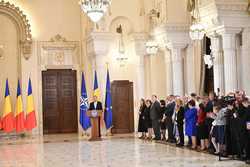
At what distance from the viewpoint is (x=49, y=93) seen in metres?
21.7

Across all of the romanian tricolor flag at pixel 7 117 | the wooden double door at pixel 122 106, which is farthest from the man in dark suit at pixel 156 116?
the romanian tricolor flag at pixel 7 117

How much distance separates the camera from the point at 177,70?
17922mm

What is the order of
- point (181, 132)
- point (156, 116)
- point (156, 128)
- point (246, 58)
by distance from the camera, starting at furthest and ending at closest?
point (156, 128)
point (156, 116)
point (181, 132)
point (246, 58)

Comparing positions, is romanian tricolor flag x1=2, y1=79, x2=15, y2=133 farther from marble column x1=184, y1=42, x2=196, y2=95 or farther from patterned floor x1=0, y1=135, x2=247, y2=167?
marble column x1=184, y1=42, x2=196, y2=95

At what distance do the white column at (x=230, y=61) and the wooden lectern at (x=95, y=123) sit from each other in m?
5.42

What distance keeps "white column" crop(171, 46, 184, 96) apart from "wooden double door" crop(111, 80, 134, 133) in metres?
3.02

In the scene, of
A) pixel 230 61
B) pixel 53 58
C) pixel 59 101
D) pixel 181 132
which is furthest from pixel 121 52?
pixel 230 61

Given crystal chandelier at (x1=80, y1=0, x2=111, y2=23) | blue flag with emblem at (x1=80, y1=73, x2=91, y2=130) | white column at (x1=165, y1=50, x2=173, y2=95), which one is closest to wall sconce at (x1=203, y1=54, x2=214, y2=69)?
white column at (x1=165, y1=50, x2=173, y2=95)

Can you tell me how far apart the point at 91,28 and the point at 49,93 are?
3.44 metres

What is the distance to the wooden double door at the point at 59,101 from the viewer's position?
21.6 metres

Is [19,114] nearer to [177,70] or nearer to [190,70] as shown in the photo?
[177,70]

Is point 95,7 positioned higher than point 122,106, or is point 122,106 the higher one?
point 95,7

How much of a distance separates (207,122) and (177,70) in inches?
220

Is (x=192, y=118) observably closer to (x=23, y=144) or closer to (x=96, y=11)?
(x=96, y=11)
